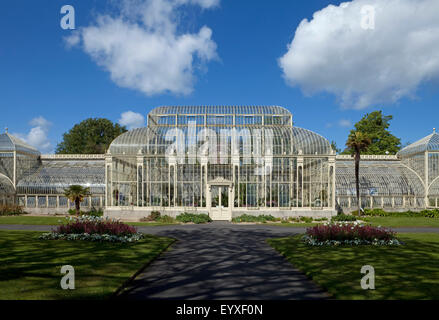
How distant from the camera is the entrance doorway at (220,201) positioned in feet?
122

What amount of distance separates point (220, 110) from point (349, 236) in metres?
24.9

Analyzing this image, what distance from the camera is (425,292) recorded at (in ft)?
33.8

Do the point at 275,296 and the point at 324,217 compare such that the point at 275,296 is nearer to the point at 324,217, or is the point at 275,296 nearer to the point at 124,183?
the point at 324,217

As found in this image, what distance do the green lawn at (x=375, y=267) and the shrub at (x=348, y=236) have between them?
0.82m

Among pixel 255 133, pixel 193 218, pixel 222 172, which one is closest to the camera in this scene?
pixel 193 218

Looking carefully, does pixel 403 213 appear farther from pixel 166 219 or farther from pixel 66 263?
pixel 66 263

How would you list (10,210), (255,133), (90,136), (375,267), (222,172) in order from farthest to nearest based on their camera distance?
(90,136) < (10,210) < (255,133) < (222,172) < (375,267)

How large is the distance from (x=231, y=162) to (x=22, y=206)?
90.5ft

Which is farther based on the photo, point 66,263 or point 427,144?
point 427,144

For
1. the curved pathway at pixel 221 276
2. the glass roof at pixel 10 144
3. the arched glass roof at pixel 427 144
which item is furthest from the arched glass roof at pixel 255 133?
the curved pathway at pixel 221 276

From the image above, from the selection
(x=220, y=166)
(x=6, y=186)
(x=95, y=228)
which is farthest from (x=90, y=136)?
(x=95, y=228)

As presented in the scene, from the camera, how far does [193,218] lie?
33.8 m

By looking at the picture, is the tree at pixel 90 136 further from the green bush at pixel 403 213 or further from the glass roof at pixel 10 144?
the green bush at pixel 403 213
